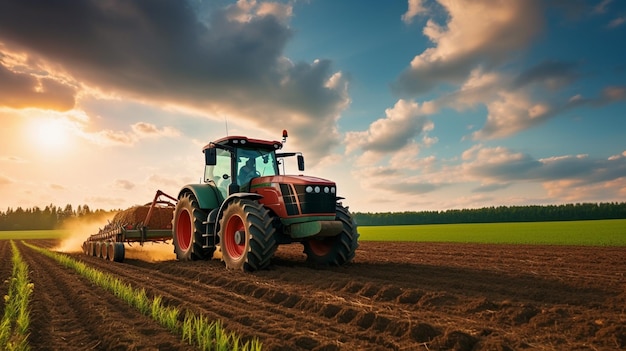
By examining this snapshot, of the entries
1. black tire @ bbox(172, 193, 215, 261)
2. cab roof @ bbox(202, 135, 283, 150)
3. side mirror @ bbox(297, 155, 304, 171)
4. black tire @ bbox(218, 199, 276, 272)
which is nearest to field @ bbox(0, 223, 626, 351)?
black tire @ bbox(218, 199, 276, 272)

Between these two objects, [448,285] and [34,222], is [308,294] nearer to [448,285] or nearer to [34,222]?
[448,285]

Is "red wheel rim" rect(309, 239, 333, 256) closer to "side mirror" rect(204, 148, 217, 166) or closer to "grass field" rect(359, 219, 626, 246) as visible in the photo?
"side mirror" rect(204, 148, 217, 166)

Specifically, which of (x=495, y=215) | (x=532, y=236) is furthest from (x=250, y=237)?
(x=495, y=215)

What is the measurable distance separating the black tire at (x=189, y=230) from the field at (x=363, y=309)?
1.60 m

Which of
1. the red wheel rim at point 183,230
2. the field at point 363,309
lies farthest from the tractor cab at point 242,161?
the field at point 363,309

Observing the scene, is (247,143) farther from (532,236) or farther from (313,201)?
(532,236)

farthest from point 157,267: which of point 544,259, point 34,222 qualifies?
point 34,222

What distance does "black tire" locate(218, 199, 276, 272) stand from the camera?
7.80 m

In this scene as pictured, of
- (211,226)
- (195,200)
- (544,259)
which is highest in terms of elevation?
(195,200)

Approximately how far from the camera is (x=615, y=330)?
412cm

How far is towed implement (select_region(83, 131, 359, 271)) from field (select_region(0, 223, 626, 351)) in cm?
54

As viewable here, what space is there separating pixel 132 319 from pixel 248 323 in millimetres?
1511

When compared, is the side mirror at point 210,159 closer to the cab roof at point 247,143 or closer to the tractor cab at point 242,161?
the tractor cab at point 242,161

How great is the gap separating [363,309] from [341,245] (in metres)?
3.83
